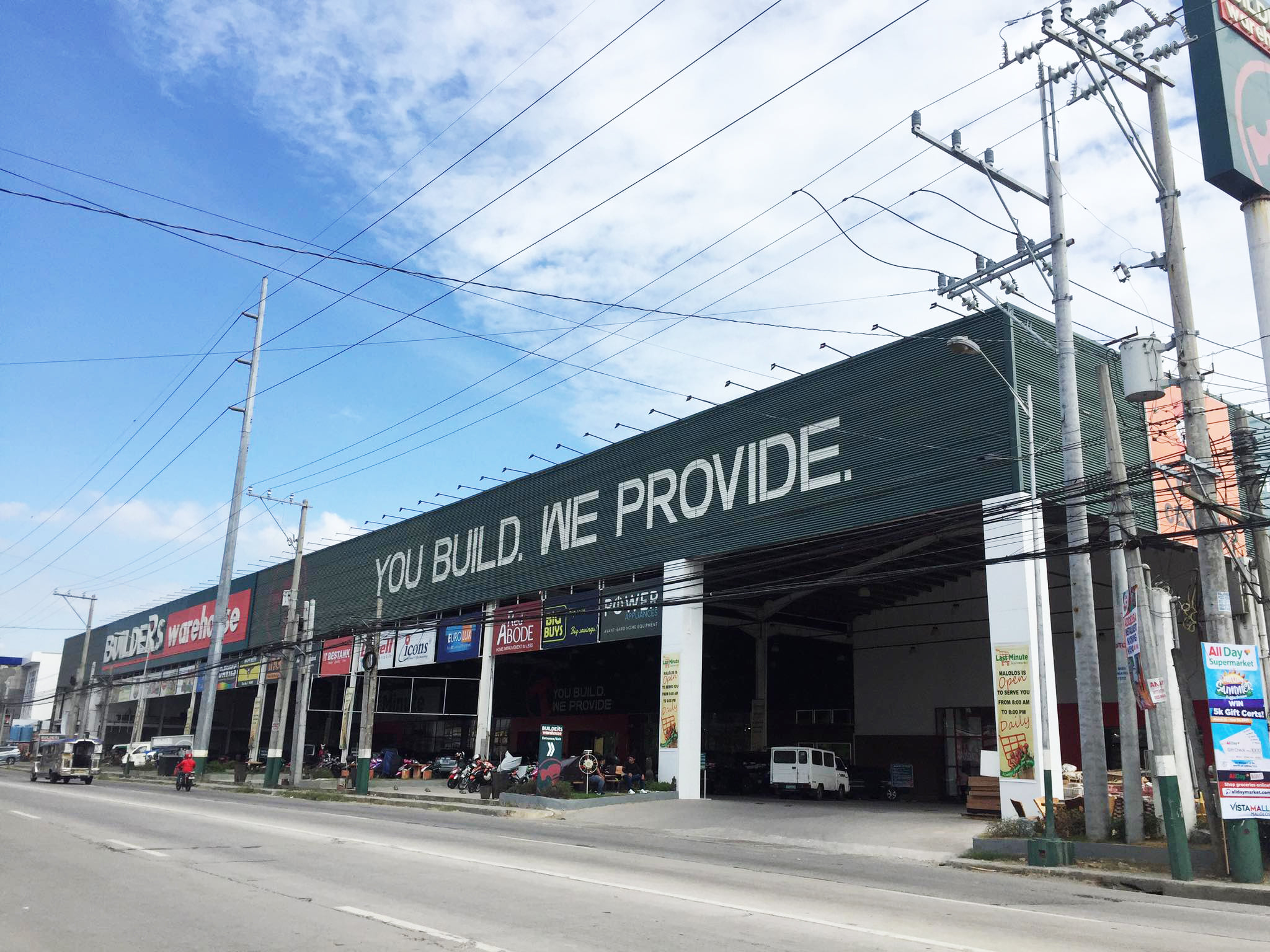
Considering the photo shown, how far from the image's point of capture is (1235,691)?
15156 mm

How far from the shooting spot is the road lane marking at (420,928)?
805cm

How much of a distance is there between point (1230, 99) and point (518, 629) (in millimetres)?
27812

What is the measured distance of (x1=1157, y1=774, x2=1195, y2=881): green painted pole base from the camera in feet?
48.0

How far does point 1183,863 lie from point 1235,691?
2.69 m

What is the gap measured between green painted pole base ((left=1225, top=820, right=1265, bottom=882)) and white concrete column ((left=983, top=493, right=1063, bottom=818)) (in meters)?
4.91

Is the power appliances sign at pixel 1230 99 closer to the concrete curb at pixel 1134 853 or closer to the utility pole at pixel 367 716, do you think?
the concrete curb at pixel 1134 853

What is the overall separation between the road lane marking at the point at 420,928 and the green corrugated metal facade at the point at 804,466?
55.5 feet

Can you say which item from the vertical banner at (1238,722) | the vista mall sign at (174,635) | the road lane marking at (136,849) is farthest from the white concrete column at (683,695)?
the vista mall sign at (174,635)

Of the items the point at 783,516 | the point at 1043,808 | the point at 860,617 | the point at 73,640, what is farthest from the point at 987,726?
the point at 73,640

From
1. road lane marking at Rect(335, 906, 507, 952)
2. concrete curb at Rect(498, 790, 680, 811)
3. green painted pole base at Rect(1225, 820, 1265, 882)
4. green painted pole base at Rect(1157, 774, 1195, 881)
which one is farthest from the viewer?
concrete curb at Rect(498, 790, 680, 811)

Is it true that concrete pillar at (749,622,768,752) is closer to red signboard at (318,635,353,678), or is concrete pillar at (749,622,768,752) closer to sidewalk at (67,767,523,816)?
sidewalk at (67,767,523,816)

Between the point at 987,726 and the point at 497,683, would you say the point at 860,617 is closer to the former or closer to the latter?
the point at 987,726

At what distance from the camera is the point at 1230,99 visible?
2191 centimetres

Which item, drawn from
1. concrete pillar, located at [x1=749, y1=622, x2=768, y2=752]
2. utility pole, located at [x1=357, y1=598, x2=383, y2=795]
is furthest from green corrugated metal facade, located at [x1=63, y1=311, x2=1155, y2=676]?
concrete pillar, located at [x1=749, y1=622, x2=768, y2=752]
